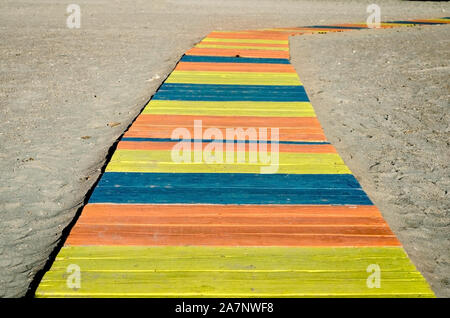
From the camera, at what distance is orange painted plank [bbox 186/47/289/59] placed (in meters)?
8.32

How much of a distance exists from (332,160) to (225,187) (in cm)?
117

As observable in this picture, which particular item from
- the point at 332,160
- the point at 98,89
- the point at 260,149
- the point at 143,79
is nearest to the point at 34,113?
the point at 98,89

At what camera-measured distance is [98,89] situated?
6691 mm

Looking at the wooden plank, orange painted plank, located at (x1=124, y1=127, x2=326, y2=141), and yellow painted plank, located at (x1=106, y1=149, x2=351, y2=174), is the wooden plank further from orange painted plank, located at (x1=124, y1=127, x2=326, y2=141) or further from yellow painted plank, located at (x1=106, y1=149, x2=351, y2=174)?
yellow painted plank, located at (x1=106, y1=149, x2=351, y2=174)

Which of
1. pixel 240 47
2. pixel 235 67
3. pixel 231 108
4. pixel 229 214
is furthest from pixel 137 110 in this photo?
pixel 240 47

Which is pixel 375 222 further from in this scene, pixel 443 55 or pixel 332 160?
pixel 443 55

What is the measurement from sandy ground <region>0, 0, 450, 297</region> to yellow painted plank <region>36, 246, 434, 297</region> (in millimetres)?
323

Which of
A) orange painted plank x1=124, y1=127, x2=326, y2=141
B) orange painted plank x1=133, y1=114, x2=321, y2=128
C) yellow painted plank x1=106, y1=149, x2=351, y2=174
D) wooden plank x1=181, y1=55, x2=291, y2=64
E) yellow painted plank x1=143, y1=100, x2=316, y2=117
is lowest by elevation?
yellow painted plank x1=106, y1=149, x2=351, y2=174

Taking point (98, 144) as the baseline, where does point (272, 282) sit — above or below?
below

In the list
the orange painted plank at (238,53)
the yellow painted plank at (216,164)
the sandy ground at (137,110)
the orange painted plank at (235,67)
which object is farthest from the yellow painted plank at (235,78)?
the yellow painted plank at (216,164)

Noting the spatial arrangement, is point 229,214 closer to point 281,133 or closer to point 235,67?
point 281,133

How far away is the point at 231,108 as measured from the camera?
558 cm

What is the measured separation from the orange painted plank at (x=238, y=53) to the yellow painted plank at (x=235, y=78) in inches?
50.6

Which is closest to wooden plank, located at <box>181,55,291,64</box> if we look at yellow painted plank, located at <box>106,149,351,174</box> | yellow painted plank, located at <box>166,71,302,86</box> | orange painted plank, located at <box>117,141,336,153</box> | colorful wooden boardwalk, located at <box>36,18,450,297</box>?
yellow painted plank, located at <box>166,71,302,86</box>
